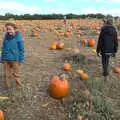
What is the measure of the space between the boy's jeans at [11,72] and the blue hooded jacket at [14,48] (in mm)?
117

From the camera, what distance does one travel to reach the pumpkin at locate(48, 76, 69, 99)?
7695 millimetres

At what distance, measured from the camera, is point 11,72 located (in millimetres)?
8328

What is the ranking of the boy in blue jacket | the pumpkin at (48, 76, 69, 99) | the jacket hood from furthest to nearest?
the jacket hood → the boy in blue jacket → the pumpkin at (48, 76, 69, 99)

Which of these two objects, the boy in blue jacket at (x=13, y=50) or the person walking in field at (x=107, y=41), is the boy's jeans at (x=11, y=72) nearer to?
the boy in blue jacket at (x=13, y=50)

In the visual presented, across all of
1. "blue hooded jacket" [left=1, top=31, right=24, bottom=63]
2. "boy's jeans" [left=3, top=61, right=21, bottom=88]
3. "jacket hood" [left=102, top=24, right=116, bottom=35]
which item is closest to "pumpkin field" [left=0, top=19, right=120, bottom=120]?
"boy's jeans" [left=3, top=61, right=21, bottom=88]

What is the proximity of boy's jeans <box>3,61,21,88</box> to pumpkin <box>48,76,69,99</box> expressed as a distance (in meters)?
0.72

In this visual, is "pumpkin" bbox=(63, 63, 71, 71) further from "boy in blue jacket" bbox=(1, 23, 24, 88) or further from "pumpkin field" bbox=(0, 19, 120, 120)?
"boy in blue jacket" bbox=(1, 23, 24, 88)

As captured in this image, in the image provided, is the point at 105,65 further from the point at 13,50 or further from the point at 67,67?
the point at 13,50

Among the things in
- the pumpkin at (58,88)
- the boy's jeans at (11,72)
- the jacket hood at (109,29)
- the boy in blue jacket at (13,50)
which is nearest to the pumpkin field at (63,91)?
the pumpkin at (58,88)

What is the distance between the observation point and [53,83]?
7875mm

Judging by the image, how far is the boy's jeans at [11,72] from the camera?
26.9 ft

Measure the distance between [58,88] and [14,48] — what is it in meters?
1.10

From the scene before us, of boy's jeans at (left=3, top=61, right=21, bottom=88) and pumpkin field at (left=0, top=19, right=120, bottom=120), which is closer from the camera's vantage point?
pumpkin field at (left=0, top=19, right=120, bottom=120)

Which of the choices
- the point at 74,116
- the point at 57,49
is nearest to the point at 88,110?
the point at 74,116
